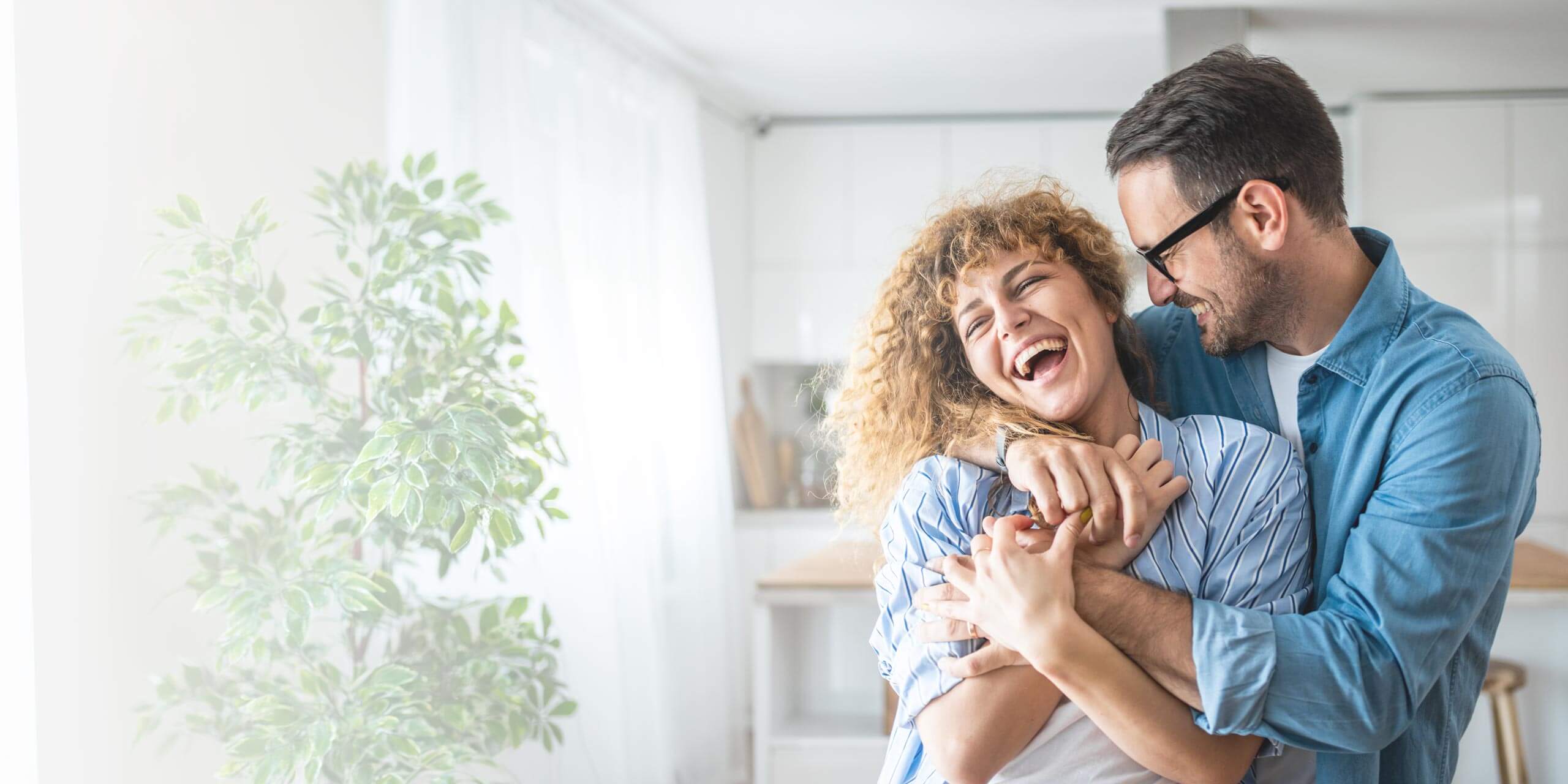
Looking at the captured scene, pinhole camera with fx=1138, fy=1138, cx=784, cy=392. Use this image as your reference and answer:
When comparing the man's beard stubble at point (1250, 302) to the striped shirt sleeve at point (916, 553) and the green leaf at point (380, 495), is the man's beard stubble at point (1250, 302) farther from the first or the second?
the green leaf at point (380, 495)

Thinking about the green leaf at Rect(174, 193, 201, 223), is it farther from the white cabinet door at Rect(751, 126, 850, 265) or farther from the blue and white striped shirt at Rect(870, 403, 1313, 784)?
the white cabinet door at Rect(751, 126, 850, 265)

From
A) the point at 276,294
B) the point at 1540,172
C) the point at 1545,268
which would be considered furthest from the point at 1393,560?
the point at 1540,172

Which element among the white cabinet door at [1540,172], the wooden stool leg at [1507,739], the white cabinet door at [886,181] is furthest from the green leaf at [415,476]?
the white cabinet door at [1540,172]

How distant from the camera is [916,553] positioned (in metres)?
1.42

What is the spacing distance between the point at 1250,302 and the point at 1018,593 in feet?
1.82

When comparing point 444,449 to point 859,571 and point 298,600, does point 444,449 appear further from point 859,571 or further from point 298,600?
point 859,571

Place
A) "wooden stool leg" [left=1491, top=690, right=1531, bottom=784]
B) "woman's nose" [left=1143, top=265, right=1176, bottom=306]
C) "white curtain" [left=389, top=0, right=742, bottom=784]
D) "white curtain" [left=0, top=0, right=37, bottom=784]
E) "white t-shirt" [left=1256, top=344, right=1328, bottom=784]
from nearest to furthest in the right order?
"white t-shirt" [left=1256, top=344, right=1328, bottom=784] → "woman's nose" [left=1143, top=265, right=1176, bottom=306] → "white curtain" [left=0, top=0, right=37, bottom=784] → "white curtain" [left=389, top=0, right=742, bottom=784] → "wooden stool leg" [left=1491, top=690, right=1531, bottom=784]

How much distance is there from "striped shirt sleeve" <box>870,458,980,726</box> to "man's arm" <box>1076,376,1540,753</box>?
0.63 ft

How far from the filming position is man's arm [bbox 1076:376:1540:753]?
1.22 meters

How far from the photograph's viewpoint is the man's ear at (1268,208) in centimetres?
147

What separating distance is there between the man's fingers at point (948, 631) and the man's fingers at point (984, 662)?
2 centimetres

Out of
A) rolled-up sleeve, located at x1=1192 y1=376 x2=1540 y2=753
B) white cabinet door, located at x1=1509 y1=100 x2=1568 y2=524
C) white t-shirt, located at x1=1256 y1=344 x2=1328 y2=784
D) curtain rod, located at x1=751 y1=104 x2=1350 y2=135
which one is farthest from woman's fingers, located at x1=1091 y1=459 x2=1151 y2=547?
white cabinet door, located at x1=1509 y1=100 x2=1568 y2=524

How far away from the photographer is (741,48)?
4418 mm

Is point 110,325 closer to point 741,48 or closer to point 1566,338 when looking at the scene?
point 741,48
